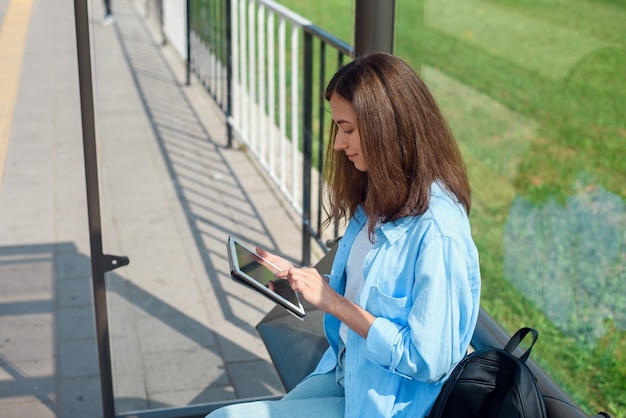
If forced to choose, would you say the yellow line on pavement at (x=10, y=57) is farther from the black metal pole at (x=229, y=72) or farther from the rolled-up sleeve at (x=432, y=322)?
the rolled-up sleeve at (x=432, y=322)

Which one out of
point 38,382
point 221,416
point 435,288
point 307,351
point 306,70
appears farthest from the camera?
point 306,70

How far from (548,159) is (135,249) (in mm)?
2669

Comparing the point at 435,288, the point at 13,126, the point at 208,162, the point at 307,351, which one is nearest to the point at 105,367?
the point at 307,351

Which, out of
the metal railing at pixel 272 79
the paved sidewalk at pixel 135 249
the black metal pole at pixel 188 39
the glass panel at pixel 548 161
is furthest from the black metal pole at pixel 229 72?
the black metal pole at pixel 188 39

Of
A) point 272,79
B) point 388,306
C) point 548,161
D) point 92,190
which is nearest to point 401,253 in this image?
point 388,306

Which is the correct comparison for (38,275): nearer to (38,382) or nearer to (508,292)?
(38,382)

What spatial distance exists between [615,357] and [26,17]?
9.79m

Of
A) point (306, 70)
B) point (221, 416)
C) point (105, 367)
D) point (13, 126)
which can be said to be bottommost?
point (13, 126)

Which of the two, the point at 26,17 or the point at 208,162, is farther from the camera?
the point at 26,17

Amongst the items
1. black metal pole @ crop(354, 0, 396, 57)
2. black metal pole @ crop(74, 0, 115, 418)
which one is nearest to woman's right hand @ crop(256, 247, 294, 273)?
black metal pole @ crop(74, 0, 115, 418)

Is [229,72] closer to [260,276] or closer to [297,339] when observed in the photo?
[297,339]

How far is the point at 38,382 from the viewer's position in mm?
3383

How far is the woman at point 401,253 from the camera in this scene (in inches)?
69.5

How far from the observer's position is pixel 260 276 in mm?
2098
